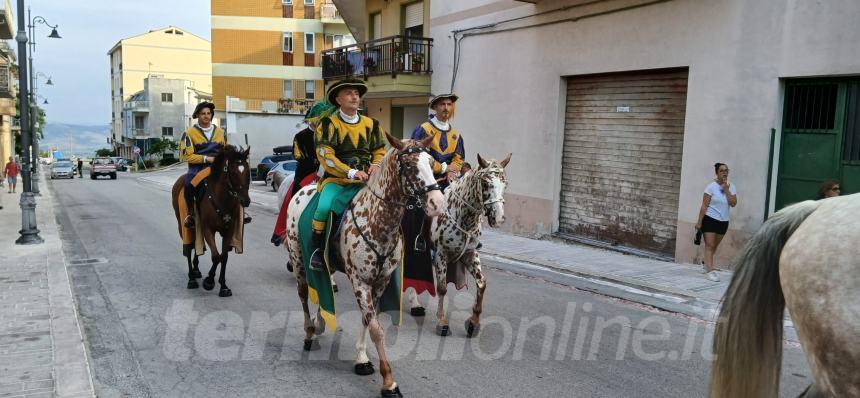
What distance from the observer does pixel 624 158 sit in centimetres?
1237

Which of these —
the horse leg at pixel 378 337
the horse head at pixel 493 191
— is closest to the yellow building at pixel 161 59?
the horse head at pixel 493 191

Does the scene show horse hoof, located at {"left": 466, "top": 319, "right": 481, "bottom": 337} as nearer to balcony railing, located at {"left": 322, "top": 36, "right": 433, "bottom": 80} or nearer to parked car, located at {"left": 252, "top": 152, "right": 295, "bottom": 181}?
balcony railing, located at {"left": 322, "top": 36, "right": 433, "bottom": 80}

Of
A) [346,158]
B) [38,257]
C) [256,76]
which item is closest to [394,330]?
[346,158]

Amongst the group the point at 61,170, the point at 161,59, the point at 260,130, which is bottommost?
the point at 61,170

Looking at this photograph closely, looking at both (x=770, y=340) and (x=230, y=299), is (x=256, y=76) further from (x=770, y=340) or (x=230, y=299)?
(x=770, y=340)

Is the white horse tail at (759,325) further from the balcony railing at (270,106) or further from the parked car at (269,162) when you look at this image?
the balcony railing at (270,106)

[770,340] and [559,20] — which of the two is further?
[559,20]

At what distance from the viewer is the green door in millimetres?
9086

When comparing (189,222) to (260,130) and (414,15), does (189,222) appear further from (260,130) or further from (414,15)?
(260,130)

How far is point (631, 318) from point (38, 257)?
9294mm

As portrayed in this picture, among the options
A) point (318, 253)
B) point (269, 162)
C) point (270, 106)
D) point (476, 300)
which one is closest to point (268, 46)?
point (270, 106)

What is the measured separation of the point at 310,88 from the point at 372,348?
129 ft

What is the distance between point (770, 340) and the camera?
2.79 metres

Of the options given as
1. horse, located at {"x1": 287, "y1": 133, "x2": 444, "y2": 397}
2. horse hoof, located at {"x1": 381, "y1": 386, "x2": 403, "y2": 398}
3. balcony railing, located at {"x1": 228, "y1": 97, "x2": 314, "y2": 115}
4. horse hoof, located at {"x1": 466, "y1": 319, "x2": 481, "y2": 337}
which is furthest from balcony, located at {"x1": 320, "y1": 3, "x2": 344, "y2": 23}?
horse hoof, located at {"x1": 381, "y1": 386, "x2": 403, "y2": 398}
